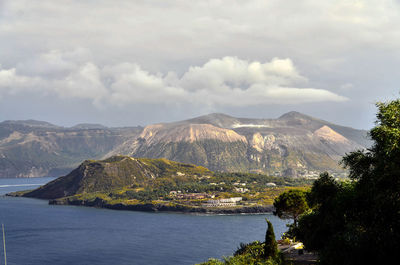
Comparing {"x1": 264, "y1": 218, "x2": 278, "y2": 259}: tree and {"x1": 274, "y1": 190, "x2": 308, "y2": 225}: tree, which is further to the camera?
{"x1": 274, "y1": 190, "x2": 308, "y2": 225}: tree

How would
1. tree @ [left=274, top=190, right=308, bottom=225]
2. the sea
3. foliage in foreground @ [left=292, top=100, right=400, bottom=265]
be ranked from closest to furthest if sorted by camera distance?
foliage in foreground @ [left=292, top=100, right=400, bottom=265], tree @ [left=274, top=190, right=308, bottom=225], the sea

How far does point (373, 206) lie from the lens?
38.2m

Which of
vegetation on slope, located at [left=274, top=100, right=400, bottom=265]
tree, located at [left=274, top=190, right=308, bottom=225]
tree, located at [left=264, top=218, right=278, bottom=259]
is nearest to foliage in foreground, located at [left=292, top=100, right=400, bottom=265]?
vegetation on slope, located at [left=274, top=100, right=400, bottom=265]

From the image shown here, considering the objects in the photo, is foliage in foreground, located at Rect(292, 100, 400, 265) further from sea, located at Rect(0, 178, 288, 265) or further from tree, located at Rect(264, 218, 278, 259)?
sea, located at Rect(0, 178, 288, 265)

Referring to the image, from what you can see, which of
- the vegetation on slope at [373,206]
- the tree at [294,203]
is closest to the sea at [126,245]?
the tree at [294,203]

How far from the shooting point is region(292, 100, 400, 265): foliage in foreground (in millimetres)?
35500

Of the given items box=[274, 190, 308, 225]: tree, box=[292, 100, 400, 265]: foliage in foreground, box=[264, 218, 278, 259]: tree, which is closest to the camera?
box=[292, 100, 400, 265]: foliage in foreground

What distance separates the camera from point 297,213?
99.2 meters

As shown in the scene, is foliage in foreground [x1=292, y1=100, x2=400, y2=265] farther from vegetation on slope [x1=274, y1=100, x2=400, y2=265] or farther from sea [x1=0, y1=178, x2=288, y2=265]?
sea [x1=0, y1=178, x2=288, y2=265]

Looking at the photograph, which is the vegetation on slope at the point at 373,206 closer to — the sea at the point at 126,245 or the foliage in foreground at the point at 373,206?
the foliage in foreground at the point at 373,206

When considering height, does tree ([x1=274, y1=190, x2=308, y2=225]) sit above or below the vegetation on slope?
below

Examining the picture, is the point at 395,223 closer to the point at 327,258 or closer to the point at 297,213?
the point at 327,258

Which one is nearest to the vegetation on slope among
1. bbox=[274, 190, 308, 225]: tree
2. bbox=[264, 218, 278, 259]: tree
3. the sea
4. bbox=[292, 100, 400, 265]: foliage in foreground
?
bbox=[292, 100, 400, 265]: foliage in foreground

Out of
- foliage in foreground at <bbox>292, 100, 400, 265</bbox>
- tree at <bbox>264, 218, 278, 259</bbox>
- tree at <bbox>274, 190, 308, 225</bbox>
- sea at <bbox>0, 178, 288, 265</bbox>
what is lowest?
sea at <bbox>0, 178, 288, 265</bbox>
